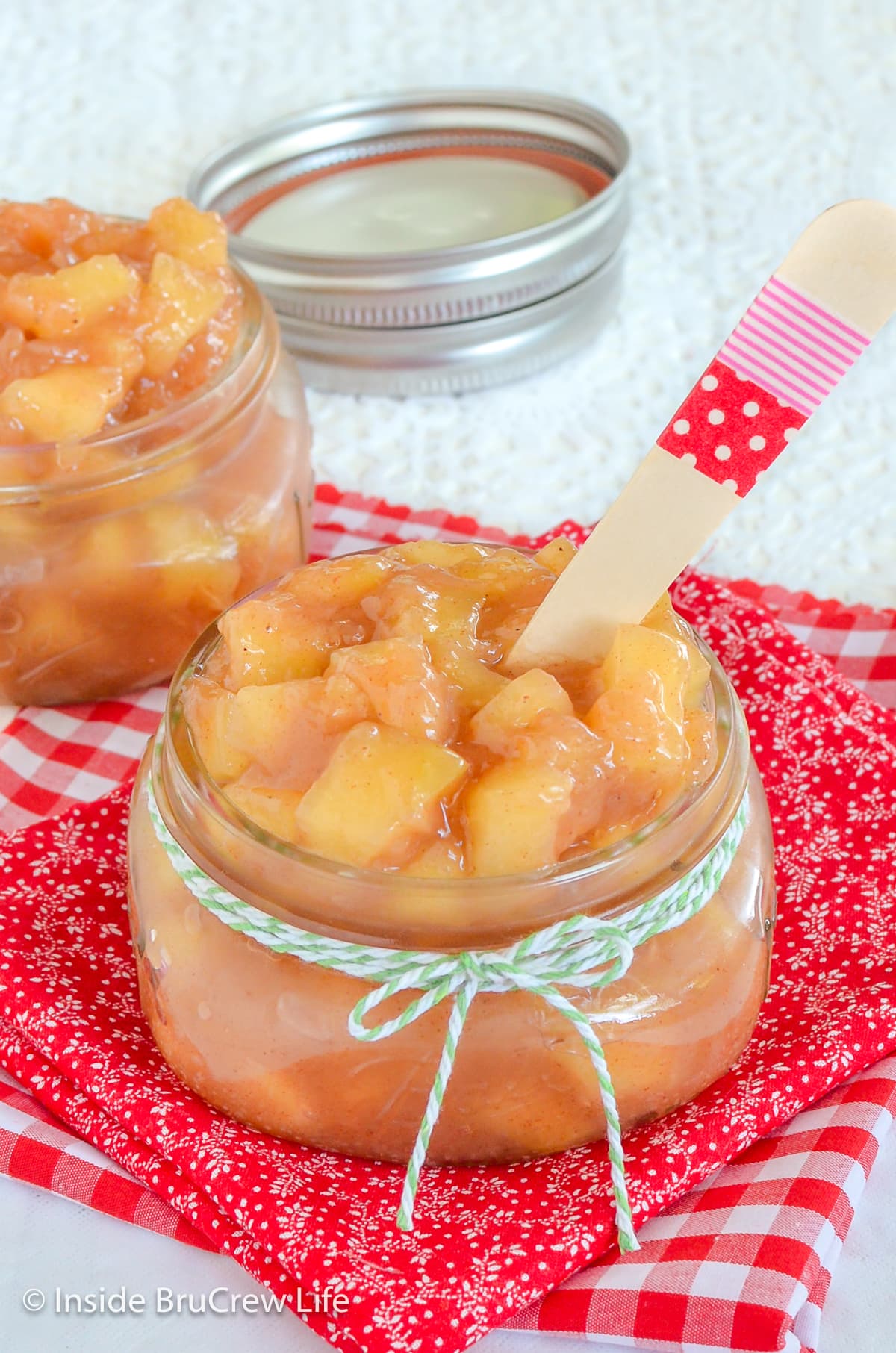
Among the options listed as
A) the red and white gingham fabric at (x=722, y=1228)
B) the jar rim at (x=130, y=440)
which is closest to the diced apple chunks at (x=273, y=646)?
the red and white gingham fabric at (x=722, y=1228)

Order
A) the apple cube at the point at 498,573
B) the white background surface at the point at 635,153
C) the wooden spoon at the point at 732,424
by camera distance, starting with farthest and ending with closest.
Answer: the white background surface at the point at 635,153
the apple cube at the point at 498,573
the wooden spoon at the point at 732,424

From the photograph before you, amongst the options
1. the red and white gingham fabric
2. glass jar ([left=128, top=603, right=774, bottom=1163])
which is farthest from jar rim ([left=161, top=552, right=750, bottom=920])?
the red and white gingham fabric

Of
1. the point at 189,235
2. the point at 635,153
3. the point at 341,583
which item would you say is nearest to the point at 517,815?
the point at 341,583

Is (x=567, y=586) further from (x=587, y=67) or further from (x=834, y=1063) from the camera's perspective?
(x=587, y=67)

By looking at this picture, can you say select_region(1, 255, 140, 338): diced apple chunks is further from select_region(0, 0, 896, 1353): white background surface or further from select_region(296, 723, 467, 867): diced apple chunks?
select_region(296, 723, 467, 867): diced apple chunks

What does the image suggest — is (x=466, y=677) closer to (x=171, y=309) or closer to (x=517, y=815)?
(x=517, y=815)

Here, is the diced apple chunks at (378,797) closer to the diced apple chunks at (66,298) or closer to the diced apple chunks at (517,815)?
the diced apple chunks at (517,815)
